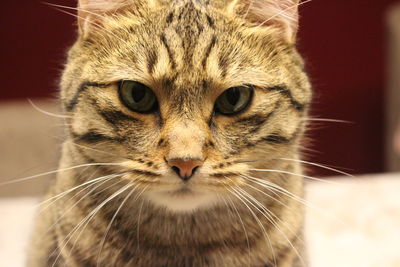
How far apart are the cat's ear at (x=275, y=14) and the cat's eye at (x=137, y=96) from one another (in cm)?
18

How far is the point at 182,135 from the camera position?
0.65 m

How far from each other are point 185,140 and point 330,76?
1.45 m

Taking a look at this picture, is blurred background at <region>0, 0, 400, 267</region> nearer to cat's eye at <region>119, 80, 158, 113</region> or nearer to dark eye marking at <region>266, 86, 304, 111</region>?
dark eye marking at <region>266, 86, 304, 111</region>

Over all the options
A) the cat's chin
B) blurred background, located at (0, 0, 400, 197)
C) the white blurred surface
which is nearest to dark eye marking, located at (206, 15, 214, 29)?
the cat's chin

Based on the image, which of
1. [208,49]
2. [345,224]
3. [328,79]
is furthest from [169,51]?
[328,79]

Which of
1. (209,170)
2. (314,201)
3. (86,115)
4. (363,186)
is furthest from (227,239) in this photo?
(363,186)

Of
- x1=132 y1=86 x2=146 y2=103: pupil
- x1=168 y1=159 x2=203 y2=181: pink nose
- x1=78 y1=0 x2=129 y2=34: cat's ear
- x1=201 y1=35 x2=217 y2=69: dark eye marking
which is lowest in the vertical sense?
x1=168 y1=159 x2=203 y2=181: pink nose

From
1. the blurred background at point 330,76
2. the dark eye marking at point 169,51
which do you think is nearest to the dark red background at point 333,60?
the blurred background at point 330,76

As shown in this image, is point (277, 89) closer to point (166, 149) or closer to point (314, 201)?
point (166, 149)

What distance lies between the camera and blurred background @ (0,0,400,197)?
6.25 feet

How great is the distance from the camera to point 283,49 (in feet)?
2.53

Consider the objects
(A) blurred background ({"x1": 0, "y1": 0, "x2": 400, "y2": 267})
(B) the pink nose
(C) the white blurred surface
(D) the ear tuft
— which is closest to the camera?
(B) the pink nose

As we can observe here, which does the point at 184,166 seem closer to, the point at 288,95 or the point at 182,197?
the point at 182,197

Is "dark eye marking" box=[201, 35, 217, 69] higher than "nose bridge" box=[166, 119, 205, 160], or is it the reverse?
"dark eye marking" box=[201, 35, 217, 69]
